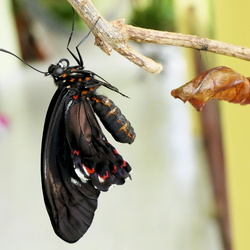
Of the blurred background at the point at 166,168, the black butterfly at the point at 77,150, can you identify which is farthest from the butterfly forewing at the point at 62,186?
the blurred background at the point at 166,168

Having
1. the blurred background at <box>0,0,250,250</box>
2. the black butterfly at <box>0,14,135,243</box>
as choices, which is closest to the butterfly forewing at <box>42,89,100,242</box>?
the black butterfly at <box>0,14,135,243</box>

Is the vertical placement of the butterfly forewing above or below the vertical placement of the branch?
below

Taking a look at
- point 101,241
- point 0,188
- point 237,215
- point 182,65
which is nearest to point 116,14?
point 182,65

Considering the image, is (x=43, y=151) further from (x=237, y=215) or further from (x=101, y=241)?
(x=101, y=241)

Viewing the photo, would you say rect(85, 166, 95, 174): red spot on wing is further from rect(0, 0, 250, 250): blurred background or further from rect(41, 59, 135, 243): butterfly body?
rect(0, 0, 250, 250): blurred background

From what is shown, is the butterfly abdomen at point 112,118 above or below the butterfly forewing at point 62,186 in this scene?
above

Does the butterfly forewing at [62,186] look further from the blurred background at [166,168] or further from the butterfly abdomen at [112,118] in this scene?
the blurred background at [166,168]
